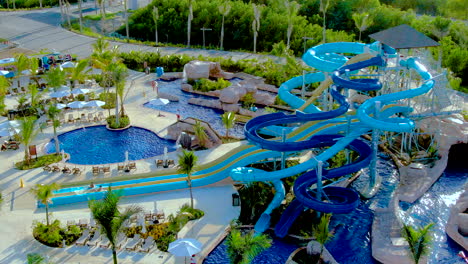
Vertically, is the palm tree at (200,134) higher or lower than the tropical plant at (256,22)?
lower

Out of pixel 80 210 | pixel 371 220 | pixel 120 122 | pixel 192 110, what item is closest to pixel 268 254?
pixel 371 220

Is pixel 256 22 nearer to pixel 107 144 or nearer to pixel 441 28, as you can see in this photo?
pixel 441 28

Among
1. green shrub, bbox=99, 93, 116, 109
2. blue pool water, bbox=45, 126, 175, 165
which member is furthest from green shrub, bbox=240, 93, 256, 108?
green shrub, bbox=99, 93, 116, 109

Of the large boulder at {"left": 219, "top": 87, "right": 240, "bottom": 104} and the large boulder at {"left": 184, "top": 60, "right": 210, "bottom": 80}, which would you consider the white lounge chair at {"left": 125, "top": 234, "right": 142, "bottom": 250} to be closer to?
the large boulder at {"left": 219, "top": 87, "right": 240, "bottom": 104}

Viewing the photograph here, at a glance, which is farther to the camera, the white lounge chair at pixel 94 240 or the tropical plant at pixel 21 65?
the tropical plant at pixel 21 65

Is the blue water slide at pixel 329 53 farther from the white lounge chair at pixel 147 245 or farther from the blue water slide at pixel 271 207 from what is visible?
the white lounge chair at pixel 147 245

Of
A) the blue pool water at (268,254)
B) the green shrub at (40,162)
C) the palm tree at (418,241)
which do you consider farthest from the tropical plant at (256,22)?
the palm tree at (418,241)
